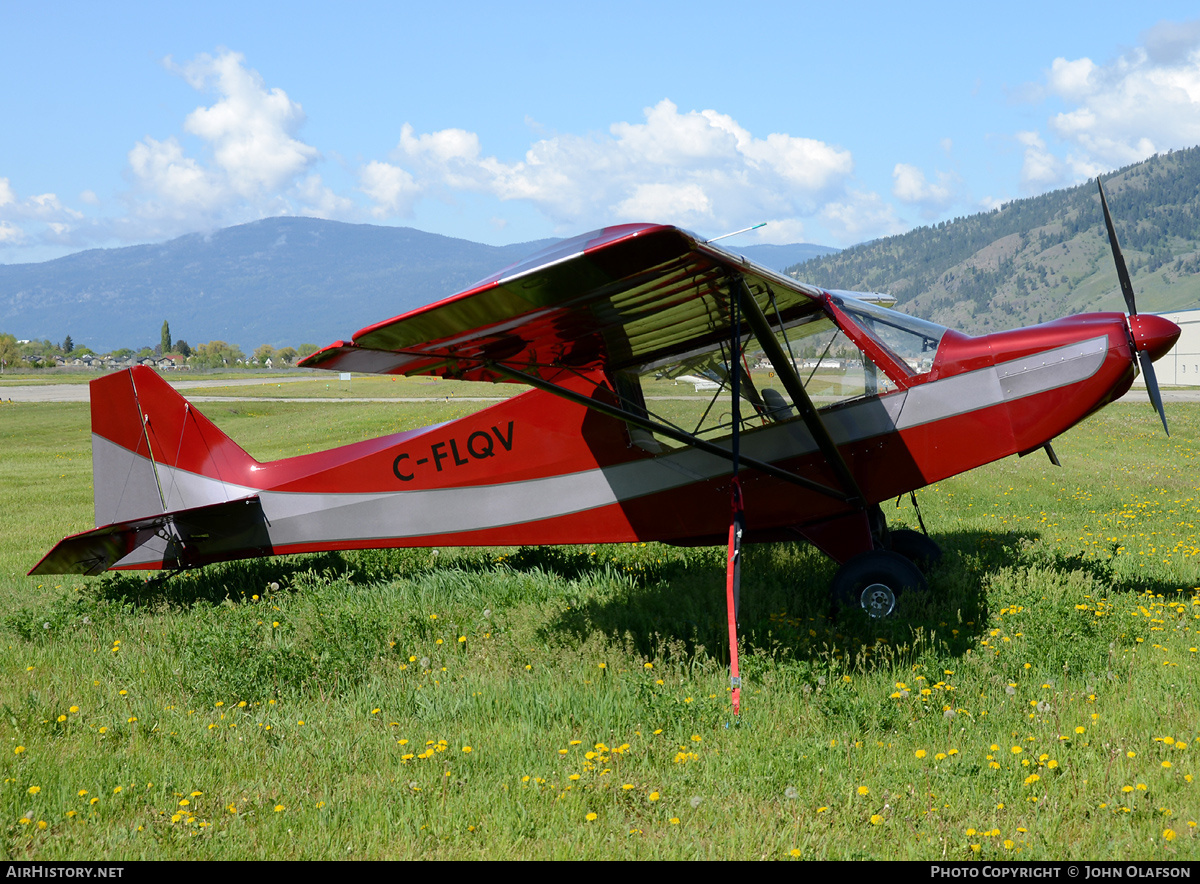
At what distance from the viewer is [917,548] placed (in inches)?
302

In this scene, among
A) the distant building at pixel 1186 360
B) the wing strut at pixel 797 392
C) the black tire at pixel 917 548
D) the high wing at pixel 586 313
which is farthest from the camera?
the distant building at pixel 1186 360

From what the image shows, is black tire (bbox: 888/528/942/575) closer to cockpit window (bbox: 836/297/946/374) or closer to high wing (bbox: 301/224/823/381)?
cockpit window (bbox: 836/297/946/374)

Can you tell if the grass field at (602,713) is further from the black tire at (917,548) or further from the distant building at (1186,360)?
the distant building at (1186,360)

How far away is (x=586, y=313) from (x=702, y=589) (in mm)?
2896

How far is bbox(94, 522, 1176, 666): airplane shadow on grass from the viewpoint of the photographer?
5.59 m

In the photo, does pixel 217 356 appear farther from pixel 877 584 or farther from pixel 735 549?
pixel 735 549

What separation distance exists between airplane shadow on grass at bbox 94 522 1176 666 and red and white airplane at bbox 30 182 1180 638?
1.25 ft

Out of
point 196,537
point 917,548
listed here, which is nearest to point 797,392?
point 917,548

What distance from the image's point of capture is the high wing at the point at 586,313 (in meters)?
4.12

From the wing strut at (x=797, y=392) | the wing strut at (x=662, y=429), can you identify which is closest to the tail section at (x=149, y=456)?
the wing strut at (x=662, y=429)

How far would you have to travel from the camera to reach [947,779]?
3701 mm

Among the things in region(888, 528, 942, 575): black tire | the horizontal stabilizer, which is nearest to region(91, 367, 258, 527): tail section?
the horizontal stabilizer

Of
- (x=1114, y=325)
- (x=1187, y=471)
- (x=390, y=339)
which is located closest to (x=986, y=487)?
(x=1187, y=471)

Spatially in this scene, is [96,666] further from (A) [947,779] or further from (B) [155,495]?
(A) [947,779]
